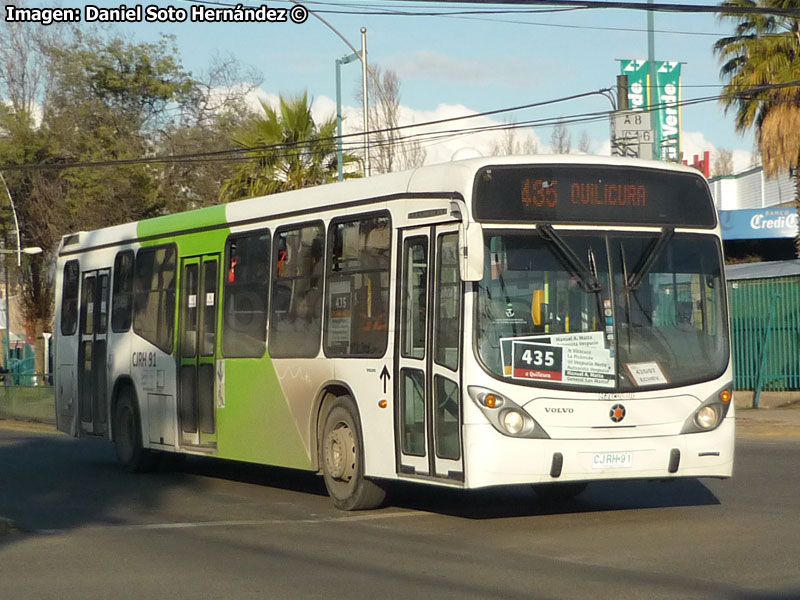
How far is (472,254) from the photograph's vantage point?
10.2m

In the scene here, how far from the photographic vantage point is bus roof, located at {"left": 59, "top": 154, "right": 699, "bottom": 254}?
10.8 meters

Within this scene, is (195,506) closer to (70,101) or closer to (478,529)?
(478,529)

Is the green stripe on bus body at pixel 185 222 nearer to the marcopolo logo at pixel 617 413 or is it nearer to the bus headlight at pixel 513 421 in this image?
the bus headlight at pixel 513 421

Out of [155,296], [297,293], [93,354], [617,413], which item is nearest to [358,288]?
[297,293]

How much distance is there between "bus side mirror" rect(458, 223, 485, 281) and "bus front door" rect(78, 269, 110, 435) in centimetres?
866

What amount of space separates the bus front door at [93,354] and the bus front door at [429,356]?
764cm

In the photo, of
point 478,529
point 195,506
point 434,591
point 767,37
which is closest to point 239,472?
point 195,506

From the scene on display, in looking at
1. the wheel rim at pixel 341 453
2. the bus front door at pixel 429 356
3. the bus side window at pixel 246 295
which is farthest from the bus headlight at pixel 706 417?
the bus side window at pixel 246 295

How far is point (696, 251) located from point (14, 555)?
614cm

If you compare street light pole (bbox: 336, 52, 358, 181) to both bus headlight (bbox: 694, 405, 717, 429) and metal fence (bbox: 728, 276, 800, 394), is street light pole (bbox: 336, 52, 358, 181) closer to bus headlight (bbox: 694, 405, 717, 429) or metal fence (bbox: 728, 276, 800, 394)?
metal fence (bbox: 728, 276, 800, 394)

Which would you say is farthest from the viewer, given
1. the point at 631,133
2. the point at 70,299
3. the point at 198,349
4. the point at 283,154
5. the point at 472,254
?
the point at 283,154

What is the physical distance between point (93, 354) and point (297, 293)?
20.2ft

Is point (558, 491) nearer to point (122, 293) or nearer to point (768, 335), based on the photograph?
point (122, 293)

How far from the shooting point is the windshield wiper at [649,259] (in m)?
10.7
